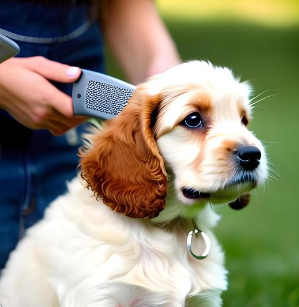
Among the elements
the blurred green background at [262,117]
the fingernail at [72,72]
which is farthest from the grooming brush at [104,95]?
the blurred green background at [262,117]

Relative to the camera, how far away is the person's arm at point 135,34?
14.4 feet

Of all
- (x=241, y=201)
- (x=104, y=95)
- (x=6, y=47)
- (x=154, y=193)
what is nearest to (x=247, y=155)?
(x=154, y=193)

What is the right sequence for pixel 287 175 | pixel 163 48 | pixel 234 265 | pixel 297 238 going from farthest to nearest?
pixel 287 175, pixel 297 238, pixel 234 265, pixel 163 48

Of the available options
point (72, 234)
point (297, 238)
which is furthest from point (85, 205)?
→ point (297, 238)

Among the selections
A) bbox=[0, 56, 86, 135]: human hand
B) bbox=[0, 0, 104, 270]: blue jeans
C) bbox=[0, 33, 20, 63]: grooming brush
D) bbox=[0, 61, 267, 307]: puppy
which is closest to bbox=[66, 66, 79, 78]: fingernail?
bbox=[0, 56, 86, 135]: human hand

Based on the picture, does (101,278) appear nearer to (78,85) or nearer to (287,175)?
(78,85)

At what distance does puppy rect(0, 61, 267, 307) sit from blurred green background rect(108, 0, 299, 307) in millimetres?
372

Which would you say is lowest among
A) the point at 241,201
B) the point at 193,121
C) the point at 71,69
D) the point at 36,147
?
the point at 36,147

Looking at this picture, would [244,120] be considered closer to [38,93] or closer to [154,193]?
[154,193]

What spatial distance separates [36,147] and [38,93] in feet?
2.65

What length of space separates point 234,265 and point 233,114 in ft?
8.34

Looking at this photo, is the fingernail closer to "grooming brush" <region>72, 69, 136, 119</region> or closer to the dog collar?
"grooming brush" <region>72, 69, 136, 119</region>

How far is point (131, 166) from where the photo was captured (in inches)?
127

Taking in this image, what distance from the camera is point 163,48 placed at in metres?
4.30
